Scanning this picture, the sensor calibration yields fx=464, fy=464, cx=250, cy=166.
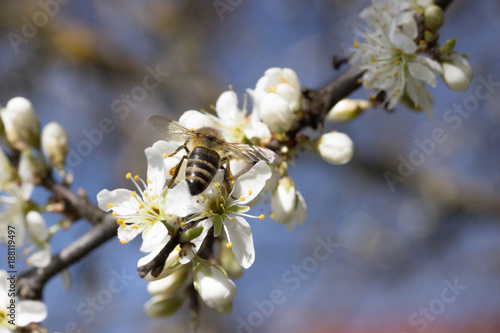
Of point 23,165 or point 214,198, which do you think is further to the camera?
point 23,165

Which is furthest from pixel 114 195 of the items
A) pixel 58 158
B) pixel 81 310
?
pixel 81 310

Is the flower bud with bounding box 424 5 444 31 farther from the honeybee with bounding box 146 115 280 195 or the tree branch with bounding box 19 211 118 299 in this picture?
the tree branch with bounding box 19 211 118 299

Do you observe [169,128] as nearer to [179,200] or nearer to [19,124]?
[179,200]

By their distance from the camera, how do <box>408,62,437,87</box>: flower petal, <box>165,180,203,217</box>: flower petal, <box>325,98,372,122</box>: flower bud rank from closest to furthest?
<box>165,180,203,217</box>: flower petal
<box>408,62,437,87</box>: flower petal
<box>325,98,372,122</box>: flower bud

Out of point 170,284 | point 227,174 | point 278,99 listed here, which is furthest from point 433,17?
point 170,284

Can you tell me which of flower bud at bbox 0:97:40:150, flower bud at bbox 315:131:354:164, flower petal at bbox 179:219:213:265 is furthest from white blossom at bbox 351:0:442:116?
flower bud at bbox 0:97:40:150

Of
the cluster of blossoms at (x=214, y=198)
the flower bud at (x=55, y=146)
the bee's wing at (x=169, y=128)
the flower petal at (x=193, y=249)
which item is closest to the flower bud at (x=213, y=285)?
the cluster of blossoms at (x=214, y=198)
